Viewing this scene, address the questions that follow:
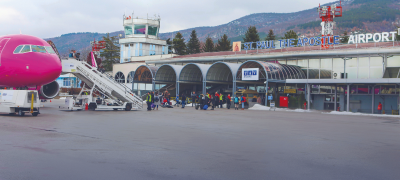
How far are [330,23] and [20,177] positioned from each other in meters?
49.3

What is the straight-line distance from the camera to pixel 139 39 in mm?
58469

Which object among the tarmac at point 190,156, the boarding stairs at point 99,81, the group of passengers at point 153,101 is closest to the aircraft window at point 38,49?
the boarding stairs at point 99,81

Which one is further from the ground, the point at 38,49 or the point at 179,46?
the point at 179,46

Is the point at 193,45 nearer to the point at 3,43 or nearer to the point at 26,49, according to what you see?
the point at 3,43

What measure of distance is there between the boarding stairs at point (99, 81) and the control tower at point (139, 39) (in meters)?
30.0

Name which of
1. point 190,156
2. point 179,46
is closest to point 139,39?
point 179,46

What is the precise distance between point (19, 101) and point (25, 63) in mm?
1995

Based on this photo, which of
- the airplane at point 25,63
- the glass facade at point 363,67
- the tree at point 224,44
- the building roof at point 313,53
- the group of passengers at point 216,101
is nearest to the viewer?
the airplane at point 25,63

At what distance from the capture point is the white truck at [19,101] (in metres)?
18.4

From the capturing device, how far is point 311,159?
8.16 meters

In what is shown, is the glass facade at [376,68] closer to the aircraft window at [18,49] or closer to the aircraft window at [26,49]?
the aircraft window at [26,49]

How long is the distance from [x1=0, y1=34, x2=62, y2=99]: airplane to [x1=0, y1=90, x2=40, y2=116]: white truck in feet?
2.55

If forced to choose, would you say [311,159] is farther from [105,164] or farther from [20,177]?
[20,177]

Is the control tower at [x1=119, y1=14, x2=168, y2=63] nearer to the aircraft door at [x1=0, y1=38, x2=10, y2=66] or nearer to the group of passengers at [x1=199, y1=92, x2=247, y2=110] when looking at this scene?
the group of passengers at [x1=199, y1=92, x2=247, y2=110]
